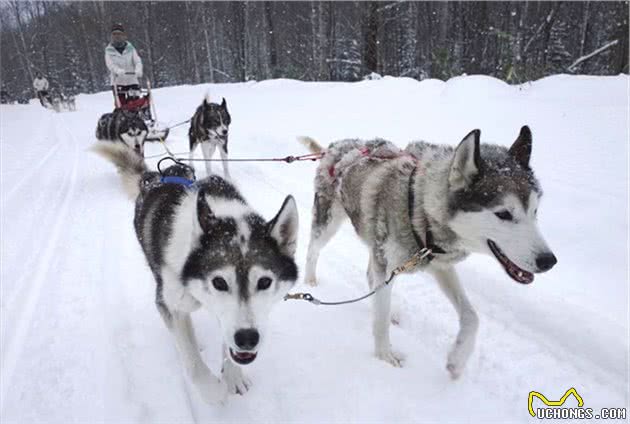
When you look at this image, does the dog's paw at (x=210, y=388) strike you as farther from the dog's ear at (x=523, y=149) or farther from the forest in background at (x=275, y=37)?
the forest in background at (x=275, y=37)

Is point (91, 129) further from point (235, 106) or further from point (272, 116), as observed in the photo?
point (272, 116)

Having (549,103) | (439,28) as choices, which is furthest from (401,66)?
(549,103)

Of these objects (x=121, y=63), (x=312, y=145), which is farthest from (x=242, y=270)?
(x=121, y=63)

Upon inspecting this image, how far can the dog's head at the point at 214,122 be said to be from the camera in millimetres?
6438

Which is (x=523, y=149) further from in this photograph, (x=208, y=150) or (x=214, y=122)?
(x=208, y=150)

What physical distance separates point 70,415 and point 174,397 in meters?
0.47

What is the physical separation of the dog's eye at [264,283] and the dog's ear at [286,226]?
0.69 feet

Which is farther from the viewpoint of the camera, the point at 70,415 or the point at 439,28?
the point at 439,28

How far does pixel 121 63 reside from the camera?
820cm

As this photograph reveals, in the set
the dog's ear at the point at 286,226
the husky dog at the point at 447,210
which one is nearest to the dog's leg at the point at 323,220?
the husky dog at the point at 447,210

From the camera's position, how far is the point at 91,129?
13102 mm

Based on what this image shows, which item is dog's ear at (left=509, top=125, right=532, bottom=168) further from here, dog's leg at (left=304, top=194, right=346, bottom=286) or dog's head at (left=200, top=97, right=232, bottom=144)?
dog's head at (left=200, top=97, right=232, bottom=144)

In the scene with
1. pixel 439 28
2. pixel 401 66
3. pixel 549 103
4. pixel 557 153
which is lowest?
pixel 557 153

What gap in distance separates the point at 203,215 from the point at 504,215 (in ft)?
4.28
